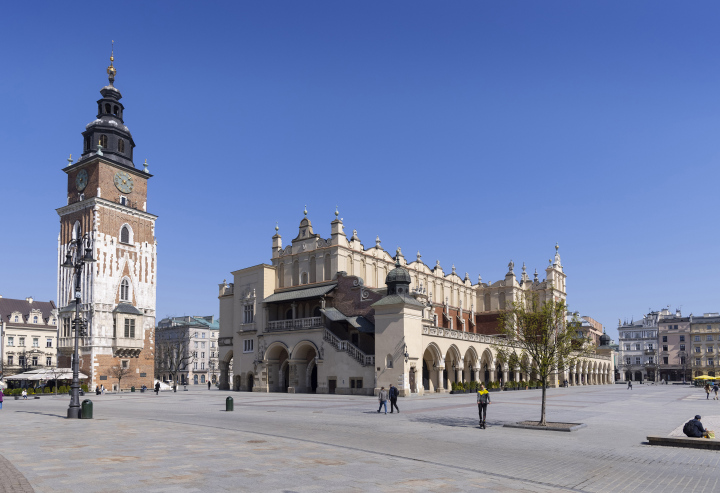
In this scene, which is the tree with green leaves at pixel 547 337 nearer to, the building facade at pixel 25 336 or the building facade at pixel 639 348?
the building facade at pixel 25 336

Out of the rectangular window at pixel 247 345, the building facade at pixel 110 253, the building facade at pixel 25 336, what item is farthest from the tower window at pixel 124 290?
the building facade at pixel 25 336

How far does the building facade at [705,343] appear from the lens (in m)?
132

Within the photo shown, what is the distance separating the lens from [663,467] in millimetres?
15234

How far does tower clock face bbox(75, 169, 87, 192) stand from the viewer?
72.1 meters

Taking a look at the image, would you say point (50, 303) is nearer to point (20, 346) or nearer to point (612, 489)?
point (20, 346)

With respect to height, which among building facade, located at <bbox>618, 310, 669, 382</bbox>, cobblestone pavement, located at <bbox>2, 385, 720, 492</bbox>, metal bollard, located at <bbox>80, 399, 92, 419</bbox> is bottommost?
building facade, located at <bbox>618, 310, 669, 382</bbox>

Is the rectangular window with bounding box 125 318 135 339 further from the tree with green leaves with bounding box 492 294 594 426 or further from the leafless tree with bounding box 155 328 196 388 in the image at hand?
the tree with green leaves with bounding box 492 294 594 426

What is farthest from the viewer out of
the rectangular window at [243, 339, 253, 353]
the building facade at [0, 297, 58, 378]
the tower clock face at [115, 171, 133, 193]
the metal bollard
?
the building facade at [0, 297, 58, 378]

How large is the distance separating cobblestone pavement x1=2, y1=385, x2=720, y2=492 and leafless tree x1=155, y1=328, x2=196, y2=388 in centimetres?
9827

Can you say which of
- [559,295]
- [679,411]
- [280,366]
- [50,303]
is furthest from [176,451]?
[50,303]

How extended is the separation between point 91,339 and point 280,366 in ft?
71.9

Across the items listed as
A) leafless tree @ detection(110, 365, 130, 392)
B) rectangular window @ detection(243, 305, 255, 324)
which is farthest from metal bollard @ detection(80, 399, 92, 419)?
leafless tree @ detection(110, 365, 130, 392)

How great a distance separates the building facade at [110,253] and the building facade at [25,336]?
1106 inches

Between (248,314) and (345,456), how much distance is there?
51939 millimetres
